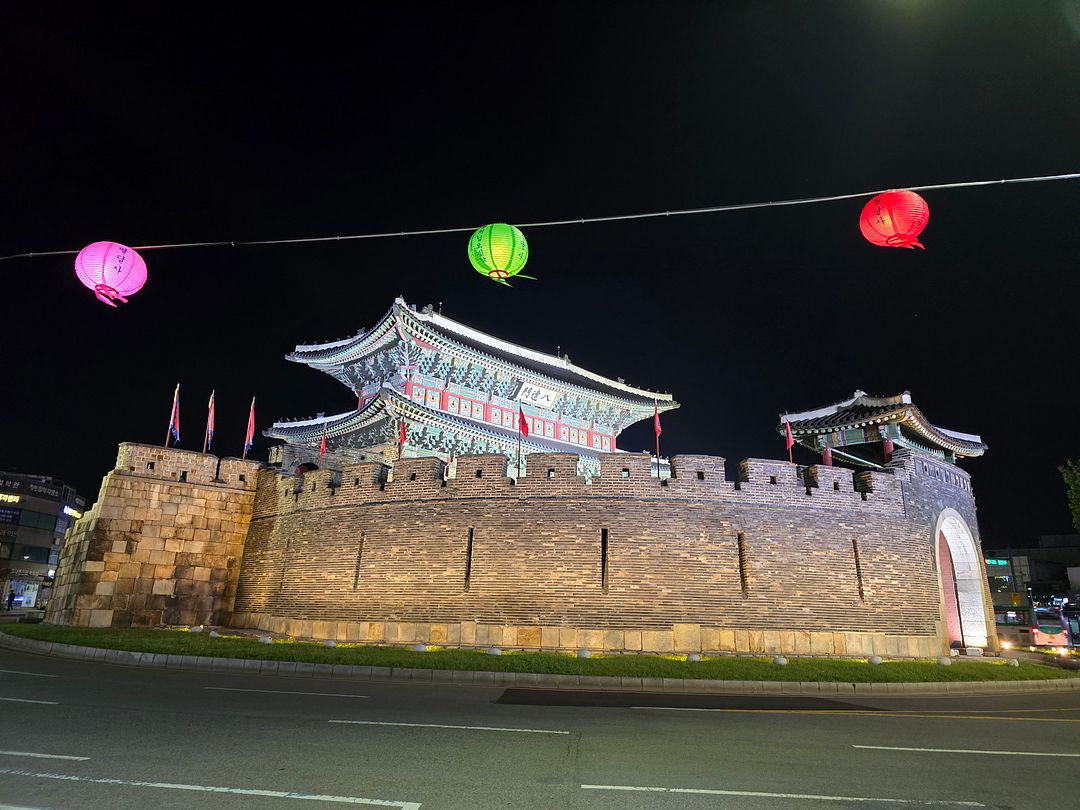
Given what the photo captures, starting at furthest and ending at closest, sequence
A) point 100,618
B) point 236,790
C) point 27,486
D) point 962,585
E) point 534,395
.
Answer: point 27,486, point 534,395, point 962,585, point 100,618, point 236,790

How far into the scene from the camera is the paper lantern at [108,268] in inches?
353

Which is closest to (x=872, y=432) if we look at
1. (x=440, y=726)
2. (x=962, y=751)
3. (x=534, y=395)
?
(x=962, y=751)

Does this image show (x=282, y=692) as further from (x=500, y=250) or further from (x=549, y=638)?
(x=500, y=250)

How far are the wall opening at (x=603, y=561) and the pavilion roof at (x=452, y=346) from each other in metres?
14.7

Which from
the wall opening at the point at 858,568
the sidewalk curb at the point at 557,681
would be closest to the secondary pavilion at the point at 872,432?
the wall opening at the point at 858,568

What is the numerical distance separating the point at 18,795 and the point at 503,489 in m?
9.96

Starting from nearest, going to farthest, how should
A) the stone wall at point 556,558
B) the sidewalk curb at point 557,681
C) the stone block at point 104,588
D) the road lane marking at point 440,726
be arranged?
the road lane marking at point 440,726 < the sidewalk curb at point 557,681 < the stone wall at point 556,558 < the stone block at point 104,588

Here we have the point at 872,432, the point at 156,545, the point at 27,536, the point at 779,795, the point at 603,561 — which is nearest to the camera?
the point at 779,795

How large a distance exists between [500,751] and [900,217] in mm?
7495

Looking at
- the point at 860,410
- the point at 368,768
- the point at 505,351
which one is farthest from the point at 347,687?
the point at 505,351

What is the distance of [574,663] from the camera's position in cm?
974

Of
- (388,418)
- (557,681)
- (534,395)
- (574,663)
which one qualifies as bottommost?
(557,681)

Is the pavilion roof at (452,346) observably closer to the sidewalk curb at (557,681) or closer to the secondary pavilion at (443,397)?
the secondary pavilion at (443,397)

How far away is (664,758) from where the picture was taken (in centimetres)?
469
